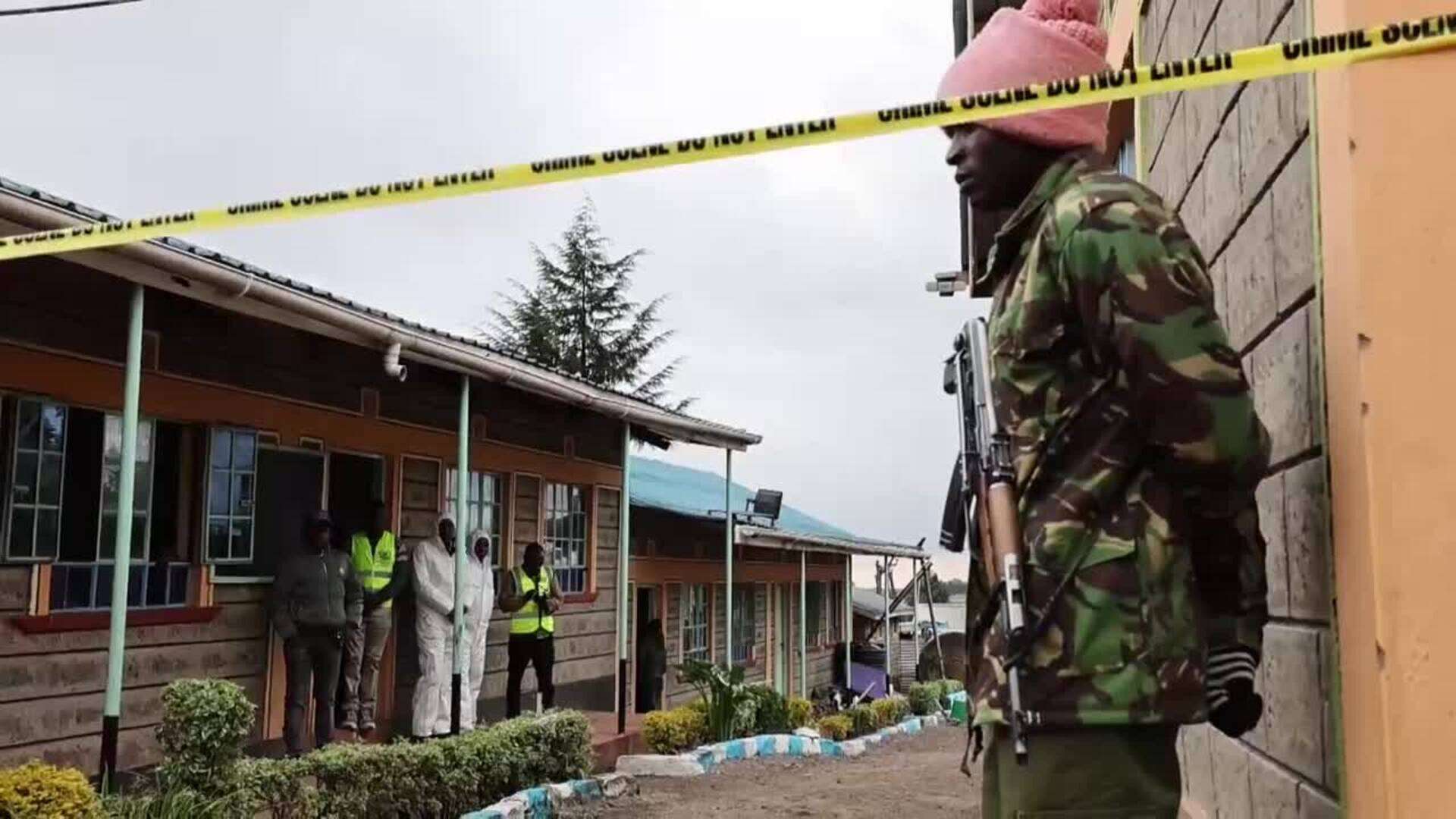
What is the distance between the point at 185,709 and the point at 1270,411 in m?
5.37

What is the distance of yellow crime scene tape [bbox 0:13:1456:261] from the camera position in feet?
6.41

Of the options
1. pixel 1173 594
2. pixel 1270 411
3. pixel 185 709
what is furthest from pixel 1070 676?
pixel 185 709

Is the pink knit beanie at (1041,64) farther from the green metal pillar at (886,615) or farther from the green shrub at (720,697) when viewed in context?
the green metal pillar at (886,615)

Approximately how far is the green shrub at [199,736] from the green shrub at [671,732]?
19.9 feet

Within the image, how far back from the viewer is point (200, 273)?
6895mm

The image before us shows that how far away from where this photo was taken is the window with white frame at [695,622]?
19.1 metres

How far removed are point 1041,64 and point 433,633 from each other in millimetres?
9334

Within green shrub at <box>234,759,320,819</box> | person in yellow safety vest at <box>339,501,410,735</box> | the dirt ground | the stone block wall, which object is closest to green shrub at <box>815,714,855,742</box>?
the dirt ground

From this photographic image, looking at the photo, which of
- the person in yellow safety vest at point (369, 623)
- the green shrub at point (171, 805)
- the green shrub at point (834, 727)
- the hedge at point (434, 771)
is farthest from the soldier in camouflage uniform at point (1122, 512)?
the green shrub at point (834, 727)

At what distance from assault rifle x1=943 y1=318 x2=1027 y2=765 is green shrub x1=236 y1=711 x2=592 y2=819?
5.52m

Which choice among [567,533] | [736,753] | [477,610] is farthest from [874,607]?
[477,610]

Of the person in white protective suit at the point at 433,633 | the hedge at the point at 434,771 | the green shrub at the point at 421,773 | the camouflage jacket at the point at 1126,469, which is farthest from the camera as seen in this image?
the person in white protective suit at the point at 433,633

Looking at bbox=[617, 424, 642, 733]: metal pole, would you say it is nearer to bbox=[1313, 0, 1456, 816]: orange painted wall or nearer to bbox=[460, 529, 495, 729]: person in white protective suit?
bbox=[460, 529, 495, 729]: person in white protective suit

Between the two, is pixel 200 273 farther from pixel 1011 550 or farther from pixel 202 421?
pixel 1011 550
